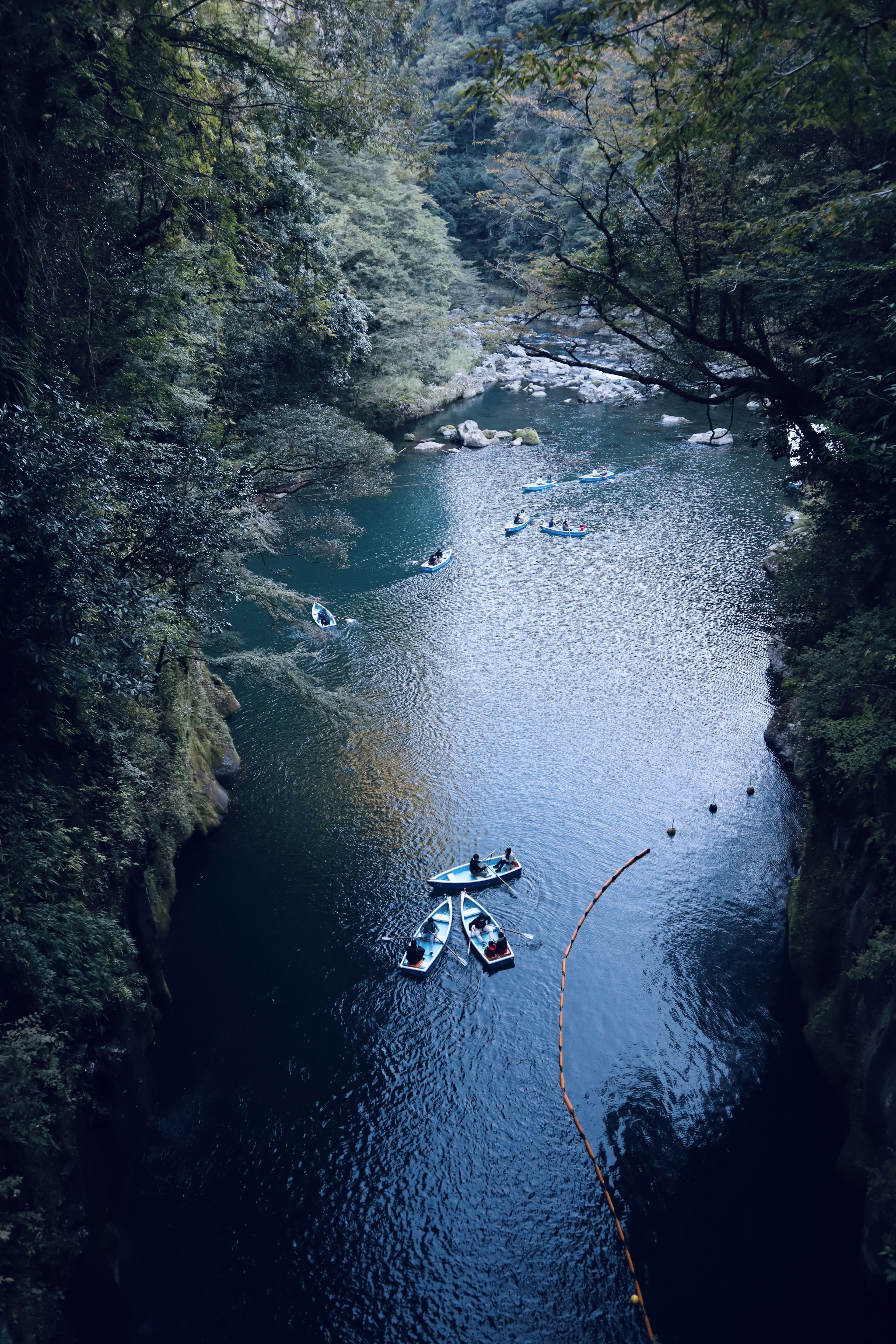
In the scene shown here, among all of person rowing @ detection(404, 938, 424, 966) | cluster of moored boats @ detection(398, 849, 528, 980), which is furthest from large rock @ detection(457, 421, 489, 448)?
person rowing @ detection(404, 938, 424, 966)

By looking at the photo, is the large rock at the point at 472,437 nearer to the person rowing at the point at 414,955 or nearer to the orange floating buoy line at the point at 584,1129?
the orange floating buoy line at the point at 584,1129

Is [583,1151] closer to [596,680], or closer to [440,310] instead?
[596,680]

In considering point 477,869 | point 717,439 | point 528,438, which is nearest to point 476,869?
point 477,869

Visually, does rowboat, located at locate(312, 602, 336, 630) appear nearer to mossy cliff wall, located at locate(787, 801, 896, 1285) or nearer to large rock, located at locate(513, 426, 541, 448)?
mossy cliff wall, located at locate(787, 801, 896, 1285)

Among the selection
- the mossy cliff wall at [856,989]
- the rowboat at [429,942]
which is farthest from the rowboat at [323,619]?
the mossy cliff wall at [856,989]

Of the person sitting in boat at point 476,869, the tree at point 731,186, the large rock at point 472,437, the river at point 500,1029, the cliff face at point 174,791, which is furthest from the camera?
the large rock at point 472,437

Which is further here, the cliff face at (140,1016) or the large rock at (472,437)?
the large rock at (472,437)
